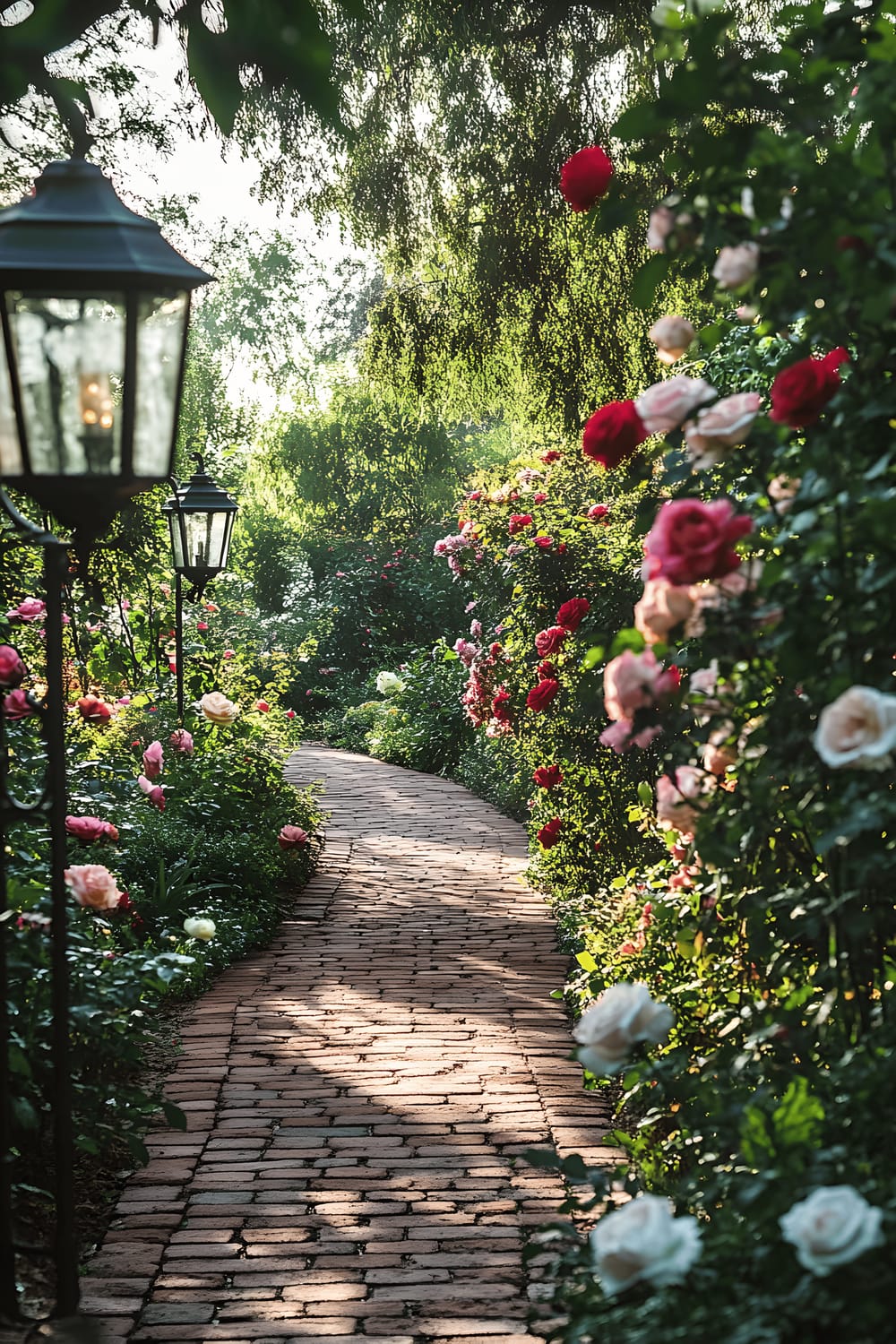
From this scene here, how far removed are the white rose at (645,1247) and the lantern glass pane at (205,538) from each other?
6430mm

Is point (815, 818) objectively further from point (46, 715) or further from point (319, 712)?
point (319, 712)

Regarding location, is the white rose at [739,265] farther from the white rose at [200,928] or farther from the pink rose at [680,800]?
the white rose at [200,928]

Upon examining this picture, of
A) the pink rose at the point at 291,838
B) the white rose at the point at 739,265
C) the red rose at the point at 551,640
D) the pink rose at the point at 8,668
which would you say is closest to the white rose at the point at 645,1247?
the white rose at the point at 739,265

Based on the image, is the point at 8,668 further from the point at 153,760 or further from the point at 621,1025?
the point at 153,760

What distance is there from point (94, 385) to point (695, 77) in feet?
4.10

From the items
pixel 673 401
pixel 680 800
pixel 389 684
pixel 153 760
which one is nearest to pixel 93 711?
pixel 153 760

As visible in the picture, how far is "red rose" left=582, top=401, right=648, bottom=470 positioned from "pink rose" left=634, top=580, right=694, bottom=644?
1.91ft

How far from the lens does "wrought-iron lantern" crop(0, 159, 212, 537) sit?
255 centimetres

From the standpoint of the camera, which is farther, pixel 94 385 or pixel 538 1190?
pixel 538 1190

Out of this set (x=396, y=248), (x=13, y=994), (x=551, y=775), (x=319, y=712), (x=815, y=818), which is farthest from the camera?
(x=319, y=712)

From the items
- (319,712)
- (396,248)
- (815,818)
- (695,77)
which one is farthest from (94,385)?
(319,712)

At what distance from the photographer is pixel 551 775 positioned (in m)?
6.67

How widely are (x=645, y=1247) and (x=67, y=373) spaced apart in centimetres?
187

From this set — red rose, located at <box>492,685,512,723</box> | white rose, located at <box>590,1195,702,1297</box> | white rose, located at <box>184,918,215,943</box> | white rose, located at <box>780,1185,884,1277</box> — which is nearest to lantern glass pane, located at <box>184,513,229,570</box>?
red rose, located at <box>492,685,512,723</box>
